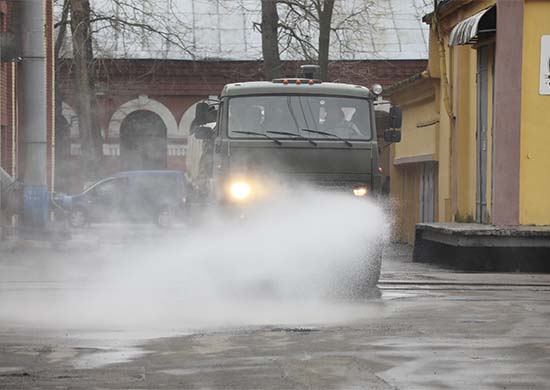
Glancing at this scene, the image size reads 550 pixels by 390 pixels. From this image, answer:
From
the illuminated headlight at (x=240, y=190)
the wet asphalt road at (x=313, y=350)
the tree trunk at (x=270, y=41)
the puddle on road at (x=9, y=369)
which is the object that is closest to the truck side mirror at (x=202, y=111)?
the illuminated headlight at (x=240, y=190)

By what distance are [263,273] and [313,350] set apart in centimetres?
549

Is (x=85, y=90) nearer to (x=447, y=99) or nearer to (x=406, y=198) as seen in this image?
(x=406, y=198)

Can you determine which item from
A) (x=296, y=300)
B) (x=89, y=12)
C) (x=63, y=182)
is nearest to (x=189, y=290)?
(x=296, y=300)

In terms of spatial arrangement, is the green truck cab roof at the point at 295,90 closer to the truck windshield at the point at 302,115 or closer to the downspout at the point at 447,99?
the truck windshield at the point at 302,115

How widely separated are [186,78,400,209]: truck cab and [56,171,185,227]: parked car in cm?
2246

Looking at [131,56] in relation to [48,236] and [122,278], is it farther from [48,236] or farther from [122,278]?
[122,278]

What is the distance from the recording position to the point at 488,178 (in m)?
22.4

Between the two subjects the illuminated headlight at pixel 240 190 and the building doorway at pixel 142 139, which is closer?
the illuminated headlight at pixel 240 190

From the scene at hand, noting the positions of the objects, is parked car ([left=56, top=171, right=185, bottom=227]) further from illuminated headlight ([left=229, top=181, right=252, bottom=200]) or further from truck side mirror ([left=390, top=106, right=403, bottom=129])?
illuminated headlight ([left=229, top=181, right=252, bottom=200])

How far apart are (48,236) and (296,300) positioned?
10.9 metres

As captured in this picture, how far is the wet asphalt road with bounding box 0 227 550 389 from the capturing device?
8820 millimetres

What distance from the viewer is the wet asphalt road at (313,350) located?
882 centimetres

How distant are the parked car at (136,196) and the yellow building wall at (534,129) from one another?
1958cm

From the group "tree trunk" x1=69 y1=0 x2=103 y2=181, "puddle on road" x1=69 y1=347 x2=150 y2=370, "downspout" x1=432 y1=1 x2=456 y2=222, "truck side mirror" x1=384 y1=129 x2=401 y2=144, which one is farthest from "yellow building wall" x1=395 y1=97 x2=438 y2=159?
"puddle on road" x1=69 y1=347 x2=150 y2=370
